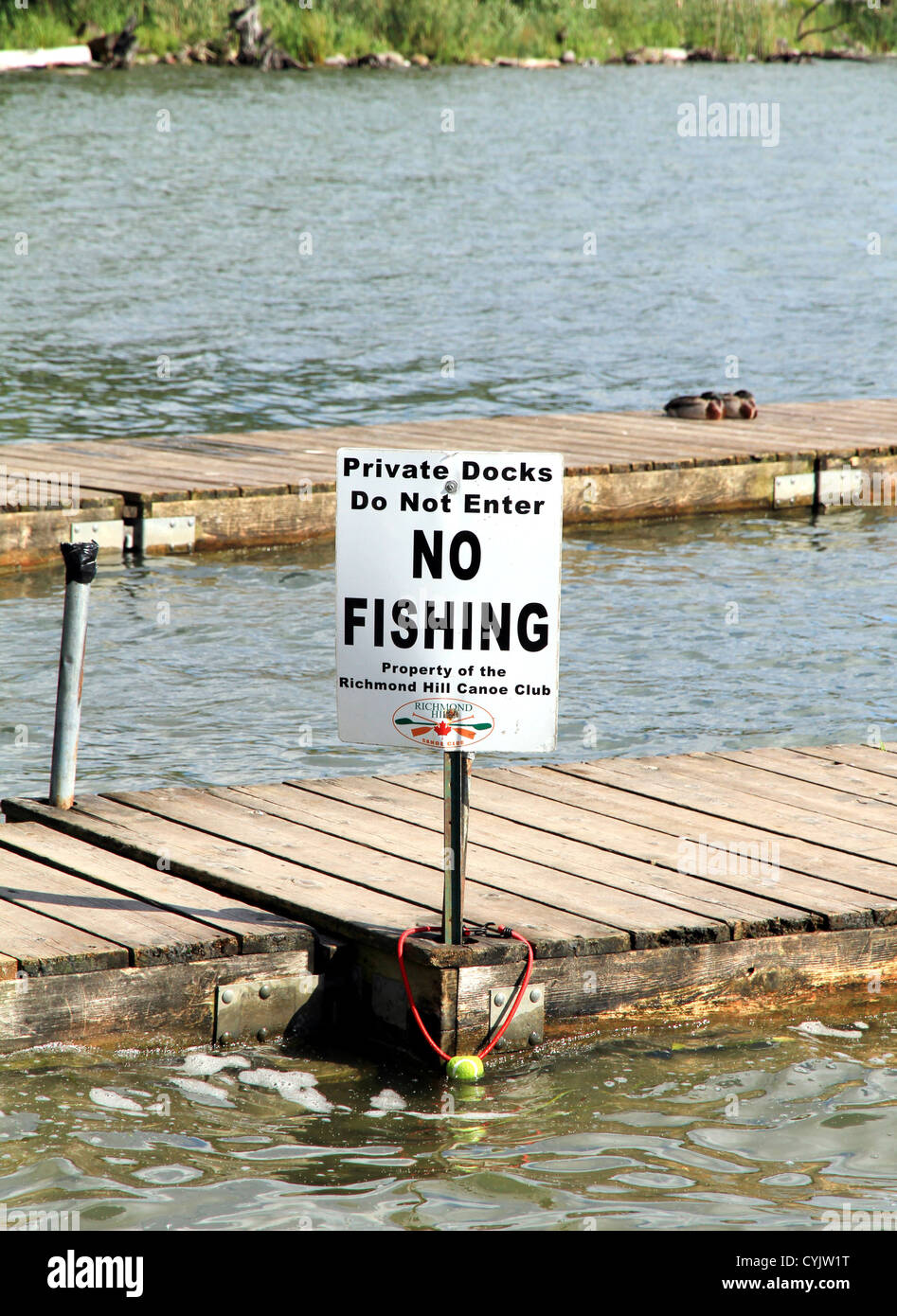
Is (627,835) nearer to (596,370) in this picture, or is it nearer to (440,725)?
(440,725)

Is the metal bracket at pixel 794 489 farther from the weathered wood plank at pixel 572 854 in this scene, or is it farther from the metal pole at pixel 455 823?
the metal pole at pixel 455 823

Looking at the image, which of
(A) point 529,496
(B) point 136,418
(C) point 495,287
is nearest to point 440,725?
(A) point 529,496

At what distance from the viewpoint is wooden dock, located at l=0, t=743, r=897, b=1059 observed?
5.04 metres

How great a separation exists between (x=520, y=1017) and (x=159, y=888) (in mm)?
1100

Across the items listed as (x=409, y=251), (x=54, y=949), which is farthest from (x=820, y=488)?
(x=409, y=251)

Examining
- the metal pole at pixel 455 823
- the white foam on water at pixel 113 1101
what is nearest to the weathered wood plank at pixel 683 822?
the metal pole at pixel 455 823

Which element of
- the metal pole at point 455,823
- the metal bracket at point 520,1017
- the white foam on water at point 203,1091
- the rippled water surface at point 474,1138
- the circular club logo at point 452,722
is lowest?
the rippled water surface at point 474,1138

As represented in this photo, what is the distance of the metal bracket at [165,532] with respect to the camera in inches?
441

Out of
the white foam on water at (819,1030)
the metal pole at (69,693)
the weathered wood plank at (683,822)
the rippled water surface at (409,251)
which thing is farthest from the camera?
the rippled water surface at (409,251)

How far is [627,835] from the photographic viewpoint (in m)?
6.10

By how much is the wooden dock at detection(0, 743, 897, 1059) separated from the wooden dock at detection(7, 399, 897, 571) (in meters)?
4.94

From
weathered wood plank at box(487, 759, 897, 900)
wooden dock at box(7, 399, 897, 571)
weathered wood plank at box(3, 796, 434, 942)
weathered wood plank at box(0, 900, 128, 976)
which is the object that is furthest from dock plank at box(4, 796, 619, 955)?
wooden dock at box(7, 399, 897, 571)

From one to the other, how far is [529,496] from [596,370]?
47.6 ft

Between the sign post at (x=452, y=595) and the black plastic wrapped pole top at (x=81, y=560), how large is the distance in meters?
1.27
